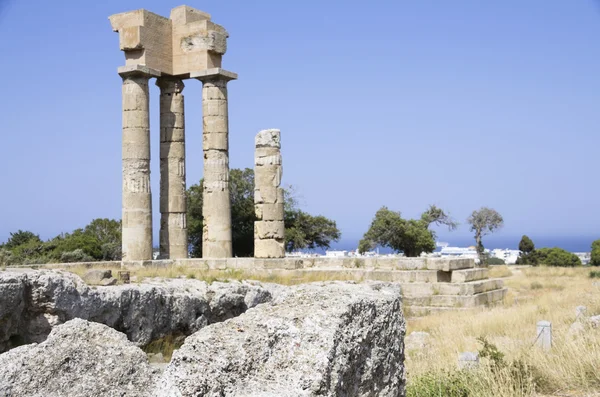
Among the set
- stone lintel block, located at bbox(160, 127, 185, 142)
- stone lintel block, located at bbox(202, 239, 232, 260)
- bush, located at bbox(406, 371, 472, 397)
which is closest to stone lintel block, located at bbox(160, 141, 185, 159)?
stone lintel block, located at bbox(160, 127, 185, 142)

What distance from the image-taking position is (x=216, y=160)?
25.1 m

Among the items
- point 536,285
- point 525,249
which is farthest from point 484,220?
point 536,285

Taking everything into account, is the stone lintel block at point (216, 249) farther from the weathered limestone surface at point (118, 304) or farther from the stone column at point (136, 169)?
the weathered limestone surface at point (118, 304)

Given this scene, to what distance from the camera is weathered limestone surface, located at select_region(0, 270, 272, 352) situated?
31.3ft

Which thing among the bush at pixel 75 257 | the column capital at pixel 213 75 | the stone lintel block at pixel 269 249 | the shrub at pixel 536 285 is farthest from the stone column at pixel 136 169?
the shrub at pixel 536 285

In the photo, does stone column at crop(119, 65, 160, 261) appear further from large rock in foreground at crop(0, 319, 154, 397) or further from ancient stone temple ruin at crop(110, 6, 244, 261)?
large rock in foreground at crop(0, 319, 154, 397)

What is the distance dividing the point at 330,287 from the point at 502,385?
2.81m

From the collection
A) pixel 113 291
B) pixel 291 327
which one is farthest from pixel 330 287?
pixel 113 291

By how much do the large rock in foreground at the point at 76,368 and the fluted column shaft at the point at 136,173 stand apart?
60.3 ft

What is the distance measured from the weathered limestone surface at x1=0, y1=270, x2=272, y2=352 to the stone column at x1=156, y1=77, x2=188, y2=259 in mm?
12269

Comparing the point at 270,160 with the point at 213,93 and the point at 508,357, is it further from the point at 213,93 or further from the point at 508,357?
the point at 508,357

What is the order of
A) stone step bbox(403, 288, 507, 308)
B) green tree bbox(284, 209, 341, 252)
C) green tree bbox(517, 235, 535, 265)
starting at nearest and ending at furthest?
stone step bbox(403, 288, 507, 308) → green tree bbox(284, 209, 341, 252) → green tree bbox(517, 235, 535, 265)

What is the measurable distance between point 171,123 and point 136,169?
3007 mm

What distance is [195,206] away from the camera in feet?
123
